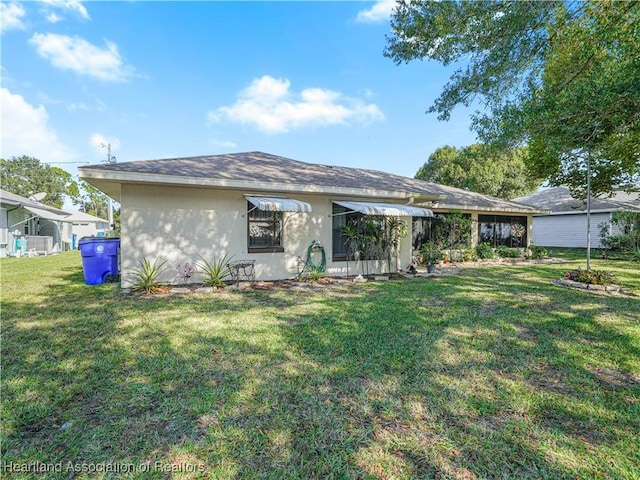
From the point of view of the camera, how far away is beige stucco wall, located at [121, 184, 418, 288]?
8430mm

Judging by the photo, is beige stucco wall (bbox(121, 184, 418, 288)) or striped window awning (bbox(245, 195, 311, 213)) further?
beige stucco wall (bbox(121, 184, 418, 288))

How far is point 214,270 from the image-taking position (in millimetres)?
8922

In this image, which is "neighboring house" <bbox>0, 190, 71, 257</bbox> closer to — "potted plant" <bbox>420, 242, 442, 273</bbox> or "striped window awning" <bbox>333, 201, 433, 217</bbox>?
"striped window awning" <bbox>333, 201, 433, 217</bbox>

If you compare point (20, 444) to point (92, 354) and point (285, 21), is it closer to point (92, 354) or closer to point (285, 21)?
point (92, 354)

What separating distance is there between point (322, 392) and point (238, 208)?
23.5 ft

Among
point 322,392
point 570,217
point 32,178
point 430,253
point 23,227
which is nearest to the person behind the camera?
point 322,392

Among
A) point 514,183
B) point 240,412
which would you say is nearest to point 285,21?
point 240,412

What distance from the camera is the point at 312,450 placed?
2475mm

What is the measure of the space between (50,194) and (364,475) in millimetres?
A: 72460

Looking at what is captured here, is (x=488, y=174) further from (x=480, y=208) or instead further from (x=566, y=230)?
(x=480, y=208)

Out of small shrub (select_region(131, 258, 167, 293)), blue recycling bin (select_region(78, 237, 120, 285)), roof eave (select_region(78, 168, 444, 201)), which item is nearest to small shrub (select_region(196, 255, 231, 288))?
small shrub (select_region(131, 258, 167, 293))

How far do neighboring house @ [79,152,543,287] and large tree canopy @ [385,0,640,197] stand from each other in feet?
12.1

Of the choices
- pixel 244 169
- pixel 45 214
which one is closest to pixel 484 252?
pixel 244 169

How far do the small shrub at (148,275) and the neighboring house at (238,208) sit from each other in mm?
175
